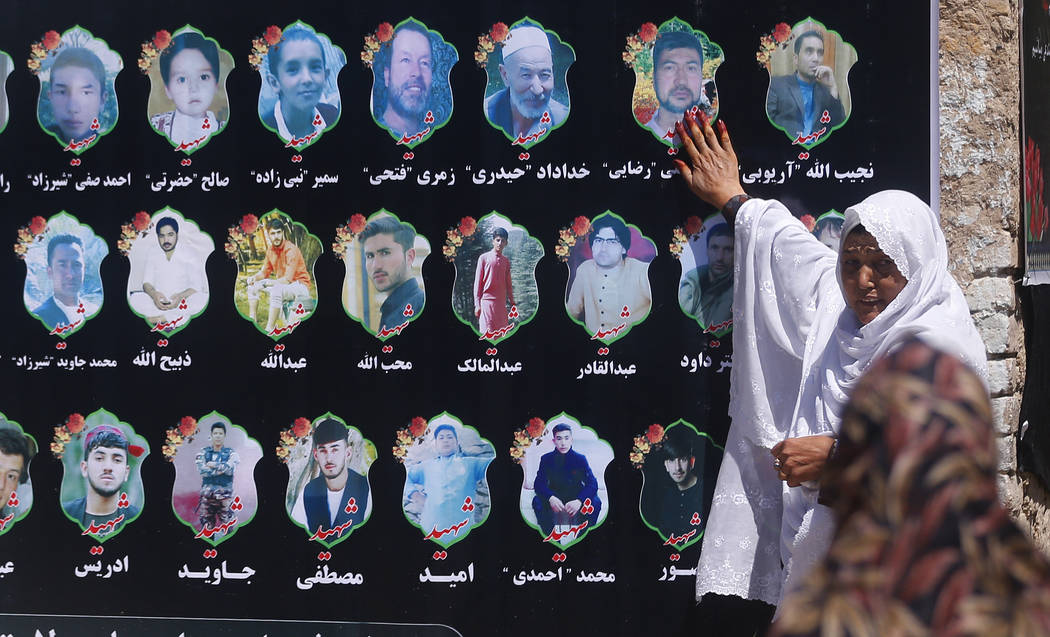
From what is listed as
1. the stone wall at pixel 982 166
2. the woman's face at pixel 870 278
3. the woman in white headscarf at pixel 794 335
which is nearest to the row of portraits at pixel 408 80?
the woman in white headscarf at pixel 794 335

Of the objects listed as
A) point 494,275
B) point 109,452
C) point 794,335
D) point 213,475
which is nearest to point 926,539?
point 794,335

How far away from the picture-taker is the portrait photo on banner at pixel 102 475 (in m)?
3.39

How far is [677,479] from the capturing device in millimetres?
3168

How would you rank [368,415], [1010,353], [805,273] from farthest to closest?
1. [368,415]
2. [1010,353]
3. [805,273]

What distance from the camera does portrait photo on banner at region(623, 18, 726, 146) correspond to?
124 inches

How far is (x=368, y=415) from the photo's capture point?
3.29m

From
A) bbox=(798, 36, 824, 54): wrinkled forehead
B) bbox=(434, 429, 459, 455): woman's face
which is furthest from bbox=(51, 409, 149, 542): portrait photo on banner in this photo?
bbox=(798, 36, 824, 54): wrinkled forehead

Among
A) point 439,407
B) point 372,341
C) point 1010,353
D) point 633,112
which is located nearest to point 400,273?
point 372,341

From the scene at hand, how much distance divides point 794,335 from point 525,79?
1.25 m

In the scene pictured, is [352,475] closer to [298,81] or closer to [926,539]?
[298,81]

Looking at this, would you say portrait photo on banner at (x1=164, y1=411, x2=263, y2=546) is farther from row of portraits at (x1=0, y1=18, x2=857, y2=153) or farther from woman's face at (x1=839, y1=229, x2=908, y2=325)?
woman's face at (x1=839, y1=229, x2=908, y2=325)

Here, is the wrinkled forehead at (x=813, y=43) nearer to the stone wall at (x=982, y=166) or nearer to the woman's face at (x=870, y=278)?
the stone wall at (x=982, y=166)

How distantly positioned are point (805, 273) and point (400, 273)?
136cm

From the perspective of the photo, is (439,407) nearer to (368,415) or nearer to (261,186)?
(368,415)
